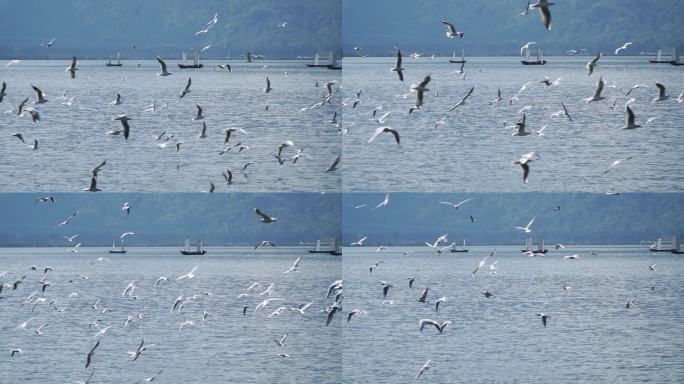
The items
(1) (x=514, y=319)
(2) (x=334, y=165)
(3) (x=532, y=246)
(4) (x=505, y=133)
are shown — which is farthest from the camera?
(1) (x=514, y=319)

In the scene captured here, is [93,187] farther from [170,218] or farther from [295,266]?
[295,266]

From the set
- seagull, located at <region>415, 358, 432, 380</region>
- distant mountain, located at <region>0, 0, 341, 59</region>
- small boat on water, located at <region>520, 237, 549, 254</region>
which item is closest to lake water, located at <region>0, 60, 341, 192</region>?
distant mountain, located at <region>0, 0, 341, 59</region>

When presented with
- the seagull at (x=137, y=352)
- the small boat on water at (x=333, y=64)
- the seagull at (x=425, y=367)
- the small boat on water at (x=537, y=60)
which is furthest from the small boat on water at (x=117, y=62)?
the seagull at (x=425, y=367)

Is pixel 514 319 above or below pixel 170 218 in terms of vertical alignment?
below

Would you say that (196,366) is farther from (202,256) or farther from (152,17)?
(152,17)

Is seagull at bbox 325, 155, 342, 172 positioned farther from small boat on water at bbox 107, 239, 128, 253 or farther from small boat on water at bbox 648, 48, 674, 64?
small boat on water at bbox 648, 48, 674, 64

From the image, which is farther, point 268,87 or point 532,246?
point 532,246

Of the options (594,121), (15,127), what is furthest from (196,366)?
(594,121)

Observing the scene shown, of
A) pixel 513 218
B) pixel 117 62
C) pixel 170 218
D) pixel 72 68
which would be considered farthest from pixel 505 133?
pixel 72 68
